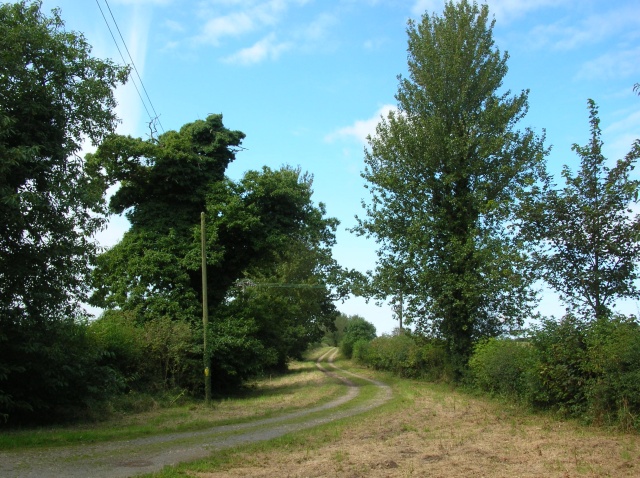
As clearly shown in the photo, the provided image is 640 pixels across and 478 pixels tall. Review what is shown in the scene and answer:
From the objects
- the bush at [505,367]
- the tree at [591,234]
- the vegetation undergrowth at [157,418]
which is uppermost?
the tree at [591,234]

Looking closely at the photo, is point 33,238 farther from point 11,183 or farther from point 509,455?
point 509,455

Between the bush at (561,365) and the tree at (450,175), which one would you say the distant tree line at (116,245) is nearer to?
the tree at (450,175)

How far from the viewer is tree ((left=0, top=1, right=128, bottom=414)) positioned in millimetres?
12945

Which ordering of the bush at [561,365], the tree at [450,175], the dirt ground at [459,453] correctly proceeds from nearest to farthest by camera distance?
the dirt ground at [459,453], the bush at [561,365], the tree at [450,175]

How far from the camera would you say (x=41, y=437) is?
496 inches

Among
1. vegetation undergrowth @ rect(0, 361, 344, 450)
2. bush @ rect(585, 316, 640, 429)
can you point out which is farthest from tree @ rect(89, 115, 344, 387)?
bush @ rect(585, 316, 640, 429)

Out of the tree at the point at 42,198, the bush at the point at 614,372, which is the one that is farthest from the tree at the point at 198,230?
the bush at the point at 614,372

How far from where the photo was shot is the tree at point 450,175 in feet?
75.7

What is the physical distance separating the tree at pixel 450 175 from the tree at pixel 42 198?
14.1 metres

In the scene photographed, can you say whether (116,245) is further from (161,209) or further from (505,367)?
(505,367)

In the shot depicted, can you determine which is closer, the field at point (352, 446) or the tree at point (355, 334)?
the field at point (352, 446)

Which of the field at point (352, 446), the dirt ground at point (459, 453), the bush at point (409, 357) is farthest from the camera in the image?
the bush at point (409, 357)

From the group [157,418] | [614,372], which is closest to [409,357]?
[157,418]

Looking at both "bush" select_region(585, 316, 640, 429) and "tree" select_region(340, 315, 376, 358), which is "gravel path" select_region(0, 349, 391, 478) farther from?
"tree" select_region(340, 315, 376, 358)
